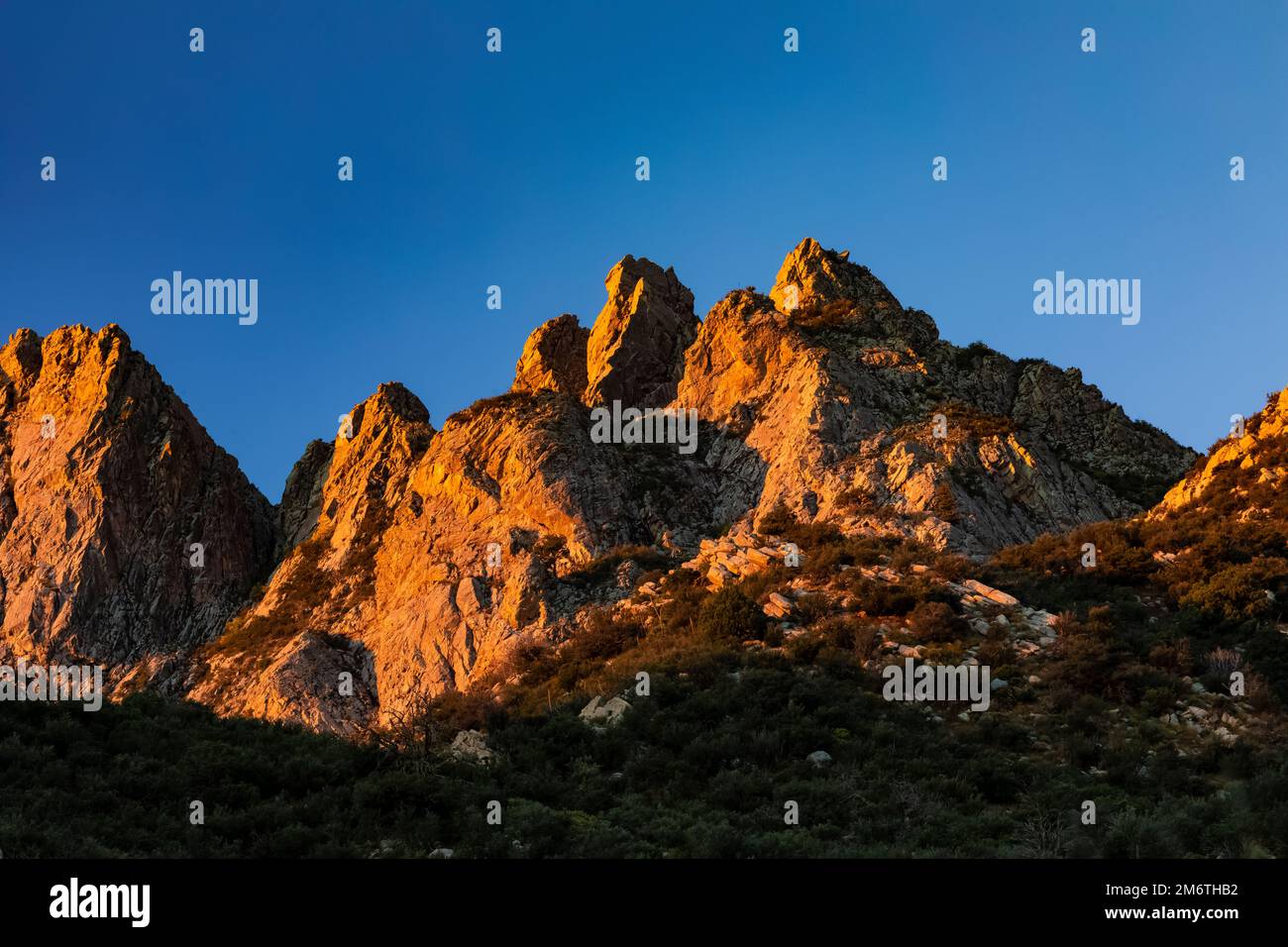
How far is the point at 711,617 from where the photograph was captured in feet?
111

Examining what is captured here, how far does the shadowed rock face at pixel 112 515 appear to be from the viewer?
64.4 metres

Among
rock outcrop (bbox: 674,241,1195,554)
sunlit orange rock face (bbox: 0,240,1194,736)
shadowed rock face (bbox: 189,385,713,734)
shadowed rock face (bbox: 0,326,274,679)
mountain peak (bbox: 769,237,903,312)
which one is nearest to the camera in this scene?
shadowed rock face (bbox: 189,385,713,734)

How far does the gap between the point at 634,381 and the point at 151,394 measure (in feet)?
117

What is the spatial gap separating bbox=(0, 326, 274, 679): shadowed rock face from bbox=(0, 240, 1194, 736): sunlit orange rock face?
0.53 feet

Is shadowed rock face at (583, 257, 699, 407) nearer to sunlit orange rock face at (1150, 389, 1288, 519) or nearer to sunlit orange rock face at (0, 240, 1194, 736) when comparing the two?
sunlit orange rock face at (0, 240, 1194, 736)

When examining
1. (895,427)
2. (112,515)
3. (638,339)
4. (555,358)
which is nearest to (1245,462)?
(895,427)

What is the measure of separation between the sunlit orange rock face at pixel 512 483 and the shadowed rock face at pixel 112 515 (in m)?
0.16

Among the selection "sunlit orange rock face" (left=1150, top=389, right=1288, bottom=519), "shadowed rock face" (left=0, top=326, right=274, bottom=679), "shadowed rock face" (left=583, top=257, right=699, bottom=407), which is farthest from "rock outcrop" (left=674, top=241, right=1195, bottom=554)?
"shadowed rock face" (left=0, top=326, right=274, bottom=679)

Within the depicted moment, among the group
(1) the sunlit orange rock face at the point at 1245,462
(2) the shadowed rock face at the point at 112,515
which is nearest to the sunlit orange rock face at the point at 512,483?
(2) the shadowed rock face at the point at 112,515

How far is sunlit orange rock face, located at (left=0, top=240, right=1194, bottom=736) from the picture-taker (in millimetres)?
48781

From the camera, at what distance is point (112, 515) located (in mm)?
67688

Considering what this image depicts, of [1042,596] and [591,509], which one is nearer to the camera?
[1042,596]
